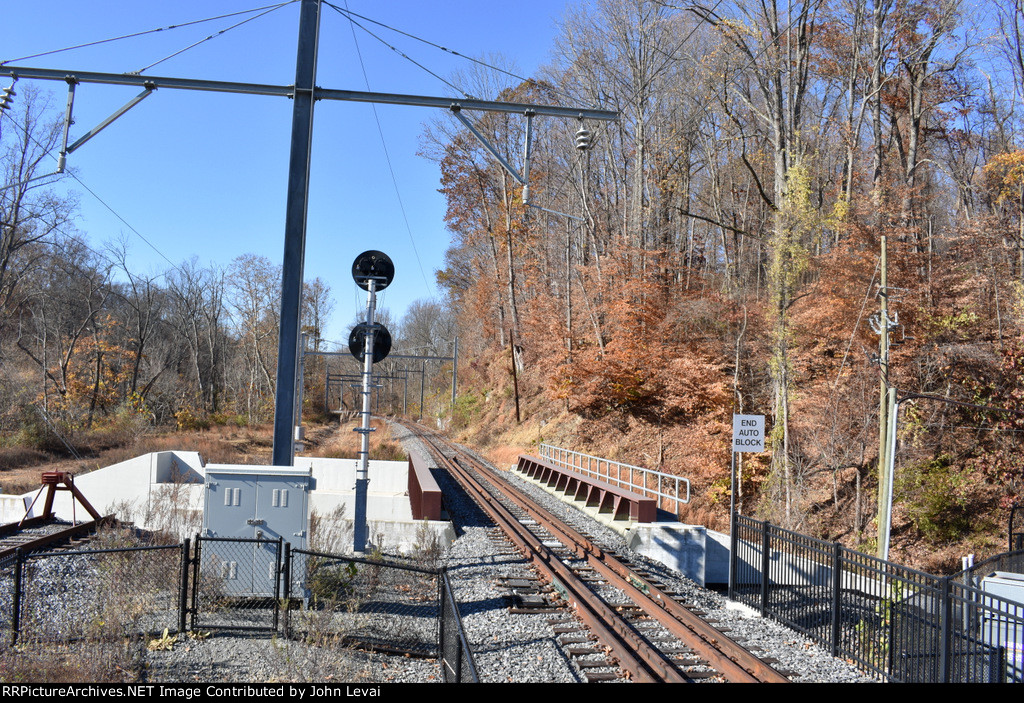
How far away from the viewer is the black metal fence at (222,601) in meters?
7.64

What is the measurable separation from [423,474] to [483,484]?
6155 mm

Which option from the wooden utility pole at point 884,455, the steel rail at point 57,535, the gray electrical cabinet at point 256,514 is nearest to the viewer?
the gray electrical cabinet at point 256,514

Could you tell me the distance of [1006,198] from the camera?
28.7 m

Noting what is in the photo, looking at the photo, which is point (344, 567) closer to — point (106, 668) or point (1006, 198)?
point (106, 668)

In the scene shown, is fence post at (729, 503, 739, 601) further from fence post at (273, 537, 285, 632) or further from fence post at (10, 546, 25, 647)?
fence post at (10, 546, 25, 647)

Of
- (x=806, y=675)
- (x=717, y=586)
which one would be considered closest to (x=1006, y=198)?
(x=717, y=586)

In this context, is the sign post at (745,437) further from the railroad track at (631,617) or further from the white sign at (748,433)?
the railroad track at (631,617)

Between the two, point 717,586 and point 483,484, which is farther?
point 483,484

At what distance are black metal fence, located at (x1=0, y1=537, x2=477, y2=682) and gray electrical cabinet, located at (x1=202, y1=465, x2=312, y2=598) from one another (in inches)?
1.1

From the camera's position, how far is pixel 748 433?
1182 cm

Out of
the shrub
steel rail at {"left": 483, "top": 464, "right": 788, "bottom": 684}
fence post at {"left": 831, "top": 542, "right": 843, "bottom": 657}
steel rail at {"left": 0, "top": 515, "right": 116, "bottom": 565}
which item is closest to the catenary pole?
steel rail at {"left": 0, "top": 515, "right": 116, "bottom": 565}

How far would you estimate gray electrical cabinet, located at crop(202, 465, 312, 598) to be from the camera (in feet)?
30.8

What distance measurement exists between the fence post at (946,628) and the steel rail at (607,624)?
99.1 inches

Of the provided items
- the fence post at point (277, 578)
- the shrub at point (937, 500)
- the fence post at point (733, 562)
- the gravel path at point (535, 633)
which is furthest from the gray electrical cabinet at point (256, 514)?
the shrub at point (937, 500)
